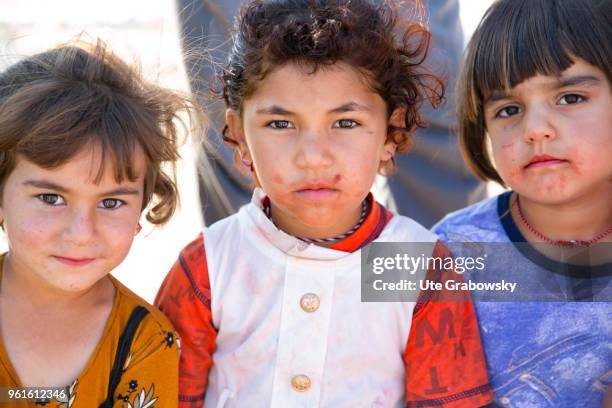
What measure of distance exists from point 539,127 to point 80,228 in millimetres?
1121

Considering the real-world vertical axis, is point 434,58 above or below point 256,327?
above

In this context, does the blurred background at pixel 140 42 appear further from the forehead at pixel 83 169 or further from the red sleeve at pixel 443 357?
the red sleeve at pixel 443 357

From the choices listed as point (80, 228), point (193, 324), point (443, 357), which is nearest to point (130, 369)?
point (193, 324)

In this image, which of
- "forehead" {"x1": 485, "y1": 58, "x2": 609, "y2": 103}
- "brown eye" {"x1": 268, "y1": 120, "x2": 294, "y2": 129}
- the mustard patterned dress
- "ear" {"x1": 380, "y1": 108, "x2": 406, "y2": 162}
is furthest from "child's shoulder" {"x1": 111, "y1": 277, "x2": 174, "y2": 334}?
"forehead" {"x1": 485, "y1": 58, "x2": 609, "y2": 103}

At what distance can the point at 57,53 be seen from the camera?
192cm

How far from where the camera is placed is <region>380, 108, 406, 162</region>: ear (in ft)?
6.83

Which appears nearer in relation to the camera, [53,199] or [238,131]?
[53,199]

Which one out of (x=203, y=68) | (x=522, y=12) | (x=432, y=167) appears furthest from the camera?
(x=432, y=167)

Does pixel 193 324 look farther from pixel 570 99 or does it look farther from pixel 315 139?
pixel 570 99

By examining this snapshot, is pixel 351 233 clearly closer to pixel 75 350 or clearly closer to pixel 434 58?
pixel 75 350

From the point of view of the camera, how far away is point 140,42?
16.0 ft

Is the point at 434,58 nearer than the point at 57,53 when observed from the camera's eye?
No

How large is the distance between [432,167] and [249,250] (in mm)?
1175

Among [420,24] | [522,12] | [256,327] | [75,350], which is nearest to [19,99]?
[75,350]
